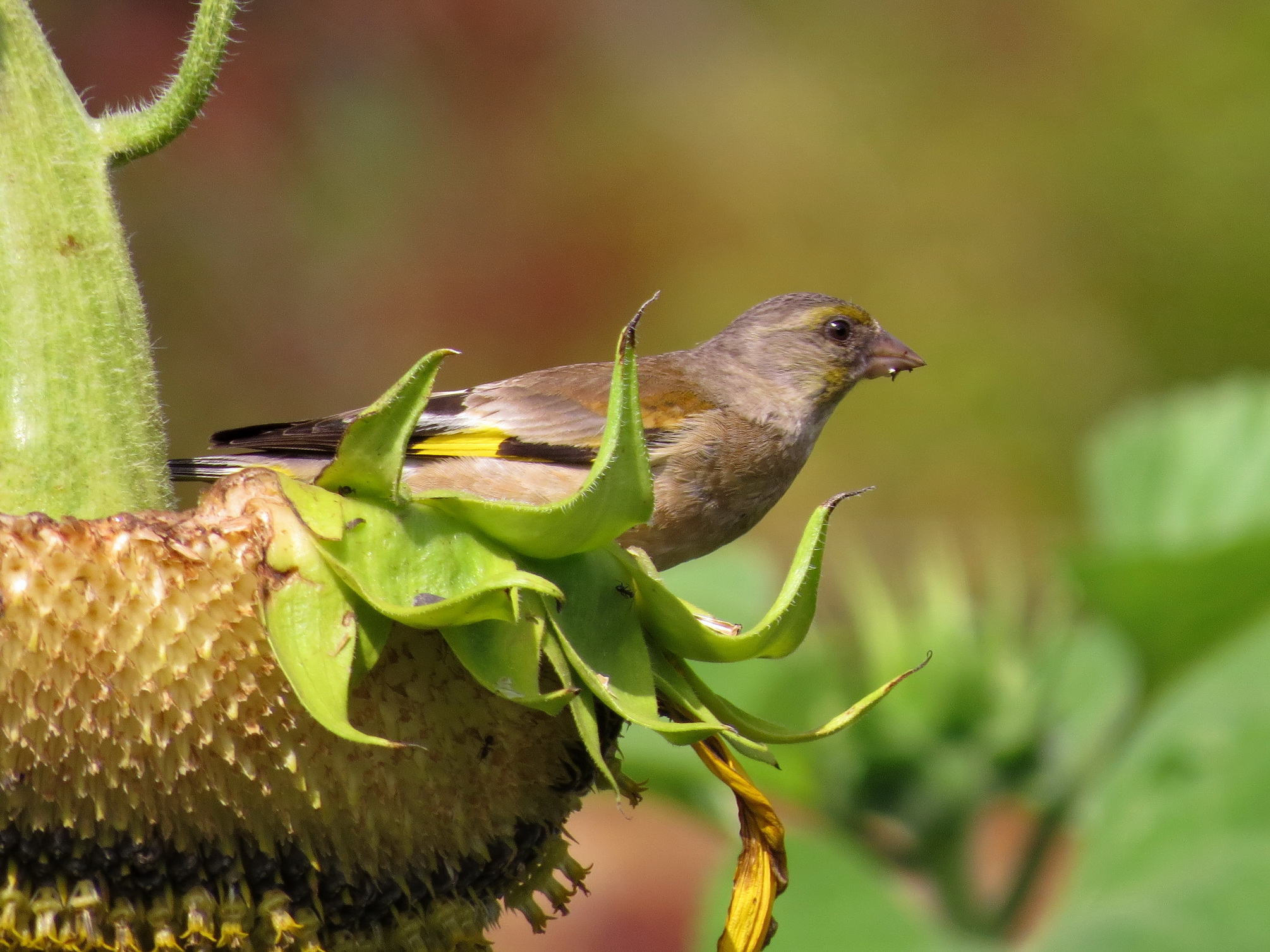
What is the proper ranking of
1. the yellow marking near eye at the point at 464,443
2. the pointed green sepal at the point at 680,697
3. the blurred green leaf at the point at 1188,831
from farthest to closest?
the blurred green leaf at the point at 1188,831 < the yellow marking near eye at the point at 464,443 < the pointed green sepal at the point at 680,697

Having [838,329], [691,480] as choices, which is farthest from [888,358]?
[691,480]

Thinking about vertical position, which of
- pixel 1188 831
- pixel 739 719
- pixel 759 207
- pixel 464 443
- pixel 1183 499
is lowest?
pixel 1188 831

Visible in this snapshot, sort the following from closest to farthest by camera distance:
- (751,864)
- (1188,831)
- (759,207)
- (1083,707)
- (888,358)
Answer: (751,864), (1188,831), (1083,707), (888,358), (759,207)

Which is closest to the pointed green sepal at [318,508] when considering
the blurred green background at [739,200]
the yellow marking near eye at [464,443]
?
the yellow marking near eye at [464,443]

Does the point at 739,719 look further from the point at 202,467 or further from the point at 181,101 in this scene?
the point at 202,467

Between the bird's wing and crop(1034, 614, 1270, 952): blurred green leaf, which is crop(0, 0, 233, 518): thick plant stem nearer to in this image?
the bird's wing

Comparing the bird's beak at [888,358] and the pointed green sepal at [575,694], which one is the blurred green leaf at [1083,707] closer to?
the bird's beak at [888,358]

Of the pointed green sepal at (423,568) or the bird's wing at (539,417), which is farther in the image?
the bird's wing at (539,417)

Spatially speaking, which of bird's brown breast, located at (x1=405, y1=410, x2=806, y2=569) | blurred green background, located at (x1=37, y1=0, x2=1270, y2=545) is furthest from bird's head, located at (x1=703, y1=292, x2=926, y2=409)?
blurred green background, located at (x1=37, y1=0, x2=1270, y2=545)
